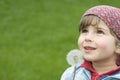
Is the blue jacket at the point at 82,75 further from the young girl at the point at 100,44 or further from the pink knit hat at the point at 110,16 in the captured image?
the pink knit hat at the point at 110,16

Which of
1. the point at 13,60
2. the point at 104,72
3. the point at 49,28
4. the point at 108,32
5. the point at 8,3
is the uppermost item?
the point at 8,3

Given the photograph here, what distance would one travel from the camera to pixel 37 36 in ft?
26.5

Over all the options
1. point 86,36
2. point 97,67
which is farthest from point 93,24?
point 97,67

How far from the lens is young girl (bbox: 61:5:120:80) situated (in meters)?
3.42

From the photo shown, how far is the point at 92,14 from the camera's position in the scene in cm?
351

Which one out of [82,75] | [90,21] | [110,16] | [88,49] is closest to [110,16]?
[110,16]

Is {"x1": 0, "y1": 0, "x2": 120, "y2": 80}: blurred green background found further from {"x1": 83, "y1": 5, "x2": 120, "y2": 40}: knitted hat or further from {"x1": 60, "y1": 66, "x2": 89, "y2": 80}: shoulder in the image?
{"x1": 83, "y1": 5, "x2": 120, "y2": 40}: knitted hat

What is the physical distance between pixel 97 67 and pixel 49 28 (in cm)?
492

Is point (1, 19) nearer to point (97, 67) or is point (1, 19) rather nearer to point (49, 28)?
point (49, 28)

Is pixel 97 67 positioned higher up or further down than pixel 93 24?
further down

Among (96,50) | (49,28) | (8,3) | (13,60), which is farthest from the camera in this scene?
(8,3)

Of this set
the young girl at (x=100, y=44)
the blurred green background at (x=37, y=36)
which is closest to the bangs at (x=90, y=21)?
the young girl at (x=100, y=44)

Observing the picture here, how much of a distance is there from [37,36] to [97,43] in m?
4.71

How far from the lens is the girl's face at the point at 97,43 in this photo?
3.40 m
